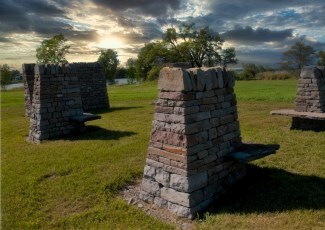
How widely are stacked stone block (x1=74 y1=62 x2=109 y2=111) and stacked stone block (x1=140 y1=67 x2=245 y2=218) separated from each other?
45.9 ft

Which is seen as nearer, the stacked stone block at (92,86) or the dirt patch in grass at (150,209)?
the dirt patch in grass at (150,209)

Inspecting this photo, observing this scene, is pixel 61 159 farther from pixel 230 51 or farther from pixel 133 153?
pixel 230 51

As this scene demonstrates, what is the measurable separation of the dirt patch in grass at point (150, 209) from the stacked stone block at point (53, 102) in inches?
217

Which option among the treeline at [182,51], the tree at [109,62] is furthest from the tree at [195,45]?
the tree at [109,62]

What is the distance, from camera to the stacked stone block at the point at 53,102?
10.3 meters

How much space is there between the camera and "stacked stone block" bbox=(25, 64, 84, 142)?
1027 centimetres

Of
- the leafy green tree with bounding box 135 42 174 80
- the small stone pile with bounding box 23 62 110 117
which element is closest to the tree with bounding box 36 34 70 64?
the leafy green tree with bounding box 135 42 174 80

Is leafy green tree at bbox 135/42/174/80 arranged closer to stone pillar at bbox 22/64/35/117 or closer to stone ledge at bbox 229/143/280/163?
stone pillar at bbox 22/64/35/117

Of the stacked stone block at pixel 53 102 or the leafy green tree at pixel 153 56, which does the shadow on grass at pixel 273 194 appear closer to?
the stacked stone block at pixel 53 102

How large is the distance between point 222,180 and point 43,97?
7132 millimetres

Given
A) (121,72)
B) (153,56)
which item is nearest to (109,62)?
(121,72)

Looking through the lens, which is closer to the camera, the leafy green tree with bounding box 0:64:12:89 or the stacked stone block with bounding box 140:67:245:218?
the stacked stone block with bounding box 140:67:245:218

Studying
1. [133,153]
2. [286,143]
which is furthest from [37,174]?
[286,143]

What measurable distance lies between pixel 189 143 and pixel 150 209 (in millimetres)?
1282
